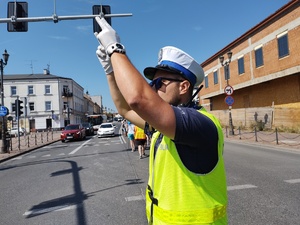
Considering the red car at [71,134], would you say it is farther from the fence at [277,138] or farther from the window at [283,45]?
the window at [283,45]

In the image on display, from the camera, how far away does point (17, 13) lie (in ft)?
33.0

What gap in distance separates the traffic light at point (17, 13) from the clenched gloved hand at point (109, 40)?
9939 millimetres

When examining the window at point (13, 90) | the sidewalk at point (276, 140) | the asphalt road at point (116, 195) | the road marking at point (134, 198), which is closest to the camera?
the asphalt road at point (116, 195)

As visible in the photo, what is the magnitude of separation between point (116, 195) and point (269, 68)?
2175cm

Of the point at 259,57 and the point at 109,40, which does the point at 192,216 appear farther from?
the point at 259,57

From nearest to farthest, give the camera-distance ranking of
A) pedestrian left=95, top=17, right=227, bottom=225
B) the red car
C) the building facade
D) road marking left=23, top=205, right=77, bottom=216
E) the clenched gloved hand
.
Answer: pedestrian left=95, top=17, right=227, bottom=225
the clenched gloved hand
road marking left=23, top=205, right=77, bottom=216
the building facade
the red car

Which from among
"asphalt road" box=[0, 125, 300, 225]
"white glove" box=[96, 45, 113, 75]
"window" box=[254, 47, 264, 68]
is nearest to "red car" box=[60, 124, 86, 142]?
"asphalt road" box=[0, 125, 300, 225]

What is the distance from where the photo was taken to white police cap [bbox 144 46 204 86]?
1.61 metres

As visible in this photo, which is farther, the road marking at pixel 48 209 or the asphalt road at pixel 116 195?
the road marking at pixel 48 209

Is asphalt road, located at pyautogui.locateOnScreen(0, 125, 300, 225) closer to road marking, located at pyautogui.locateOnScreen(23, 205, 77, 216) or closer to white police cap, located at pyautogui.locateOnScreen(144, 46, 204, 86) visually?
road marking, located at pyautogui.locateOnScreen(23, 205, 77, 216)

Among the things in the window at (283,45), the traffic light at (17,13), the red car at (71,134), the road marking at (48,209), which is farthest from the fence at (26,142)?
the window at (283,45)

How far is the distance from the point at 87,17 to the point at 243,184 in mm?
7739

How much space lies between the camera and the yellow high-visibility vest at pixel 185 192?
1425 millimetres

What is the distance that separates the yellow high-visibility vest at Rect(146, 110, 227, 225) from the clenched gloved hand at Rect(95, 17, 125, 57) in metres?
0.55
